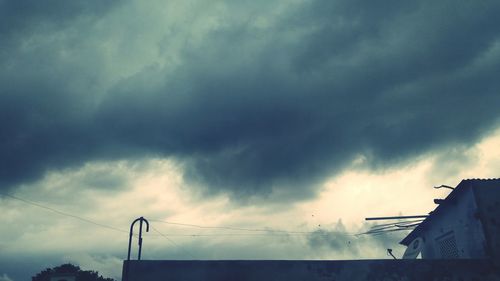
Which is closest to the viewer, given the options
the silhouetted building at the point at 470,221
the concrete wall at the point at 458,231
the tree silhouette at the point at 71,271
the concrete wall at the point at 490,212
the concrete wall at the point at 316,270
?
the concrete wall at the point at 316,270

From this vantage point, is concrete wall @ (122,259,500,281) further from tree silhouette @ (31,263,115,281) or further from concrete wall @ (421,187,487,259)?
tree silhouette @ (31,263,115,281)

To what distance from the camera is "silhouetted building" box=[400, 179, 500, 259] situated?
1332 cm

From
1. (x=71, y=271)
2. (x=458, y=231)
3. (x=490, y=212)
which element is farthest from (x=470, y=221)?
(x=71, y=271)

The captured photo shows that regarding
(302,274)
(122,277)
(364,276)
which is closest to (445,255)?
(364,276)

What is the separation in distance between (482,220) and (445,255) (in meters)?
4.06

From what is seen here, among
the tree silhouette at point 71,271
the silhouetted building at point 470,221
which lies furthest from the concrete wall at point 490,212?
the tree silhouette at point 71,271

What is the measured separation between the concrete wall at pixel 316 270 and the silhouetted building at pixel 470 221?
1.02 metres

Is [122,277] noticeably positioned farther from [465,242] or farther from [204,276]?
[465,242]

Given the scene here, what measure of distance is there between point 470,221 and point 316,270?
22.3ft

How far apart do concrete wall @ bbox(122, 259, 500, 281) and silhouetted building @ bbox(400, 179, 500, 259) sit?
102cm

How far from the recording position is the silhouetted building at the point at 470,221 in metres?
13.3

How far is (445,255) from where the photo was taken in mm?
16688

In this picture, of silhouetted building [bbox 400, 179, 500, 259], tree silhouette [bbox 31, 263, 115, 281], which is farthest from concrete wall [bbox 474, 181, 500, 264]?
tree silhouette [bbox 31, 263, 115, 281]

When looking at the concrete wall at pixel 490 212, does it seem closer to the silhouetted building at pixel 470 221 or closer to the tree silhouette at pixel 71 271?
the silhouetted building at pixel 470 221
